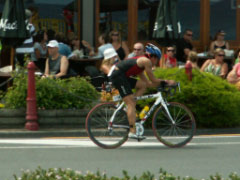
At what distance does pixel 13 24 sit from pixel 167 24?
3.48 m

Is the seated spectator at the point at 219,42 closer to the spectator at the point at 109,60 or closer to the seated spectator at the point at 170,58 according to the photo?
the seated spectator at the point at 170,58

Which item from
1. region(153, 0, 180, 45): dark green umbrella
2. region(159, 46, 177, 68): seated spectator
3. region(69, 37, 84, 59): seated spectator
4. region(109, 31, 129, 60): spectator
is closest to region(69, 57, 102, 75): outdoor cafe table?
region(69, 37, 84, 59): seated spectator

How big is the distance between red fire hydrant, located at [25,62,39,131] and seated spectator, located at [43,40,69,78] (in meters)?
1.85

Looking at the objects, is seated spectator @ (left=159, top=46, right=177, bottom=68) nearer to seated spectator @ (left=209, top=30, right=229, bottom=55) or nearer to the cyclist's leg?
seated spectator @ (left=209, top=30, right=229, bottom=55)

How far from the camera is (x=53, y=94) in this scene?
13297mm

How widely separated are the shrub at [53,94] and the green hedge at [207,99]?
4.76 ft

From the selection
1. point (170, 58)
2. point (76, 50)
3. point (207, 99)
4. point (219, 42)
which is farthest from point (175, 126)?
point (219, 42)

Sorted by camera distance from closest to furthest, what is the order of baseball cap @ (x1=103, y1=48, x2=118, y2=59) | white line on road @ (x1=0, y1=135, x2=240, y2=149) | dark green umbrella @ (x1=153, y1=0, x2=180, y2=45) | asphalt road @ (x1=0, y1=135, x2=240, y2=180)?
asphalt road @ (x1=0, y1=135, x2=240, y2=180) < white line on road @ (x1=0, y1=135, x2=240, y2=149) < baseball cap @ (x1=103, y1=48, x2=118, y2=59) < dark green umbrella @ (x1=153, y1=0, x2=180, y2=45)

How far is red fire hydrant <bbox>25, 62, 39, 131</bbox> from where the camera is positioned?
12.8 metres

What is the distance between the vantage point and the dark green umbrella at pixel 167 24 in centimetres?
1623

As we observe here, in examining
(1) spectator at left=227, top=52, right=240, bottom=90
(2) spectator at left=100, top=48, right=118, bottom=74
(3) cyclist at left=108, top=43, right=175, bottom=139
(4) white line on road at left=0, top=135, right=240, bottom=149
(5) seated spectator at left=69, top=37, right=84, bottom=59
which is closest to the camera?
(3) cyclist at left=108, top=43, right=175, bottom=139

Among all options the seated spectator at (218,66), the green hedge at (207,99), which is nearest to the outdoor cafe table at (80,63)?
the seated spectator at (218,66)

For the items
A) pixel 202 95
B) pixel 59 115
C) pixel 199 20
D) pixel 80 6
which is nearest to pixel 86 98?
pixel 59 115

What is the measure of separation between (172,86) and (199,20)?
28.8 ft
